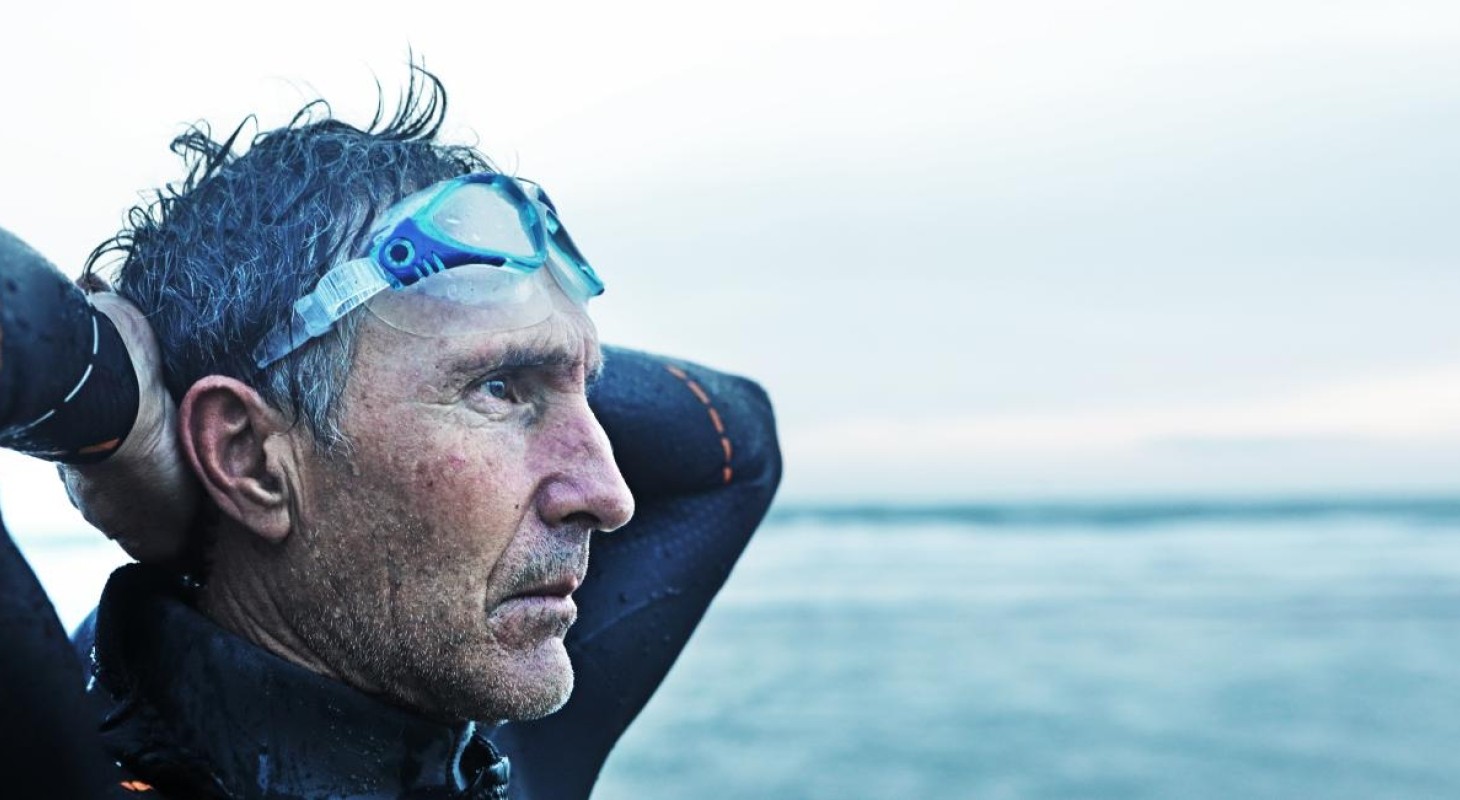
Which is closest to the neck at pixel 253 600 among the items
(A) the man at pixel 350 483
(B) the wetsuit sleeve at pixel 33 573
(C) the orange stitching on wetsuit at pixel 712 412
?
(A) the man at pixel 350 483

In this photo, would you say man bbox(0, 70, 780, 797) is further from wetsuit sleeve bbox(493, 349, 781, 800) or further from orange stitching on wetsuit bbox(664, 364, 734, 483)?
orange stitching on wetsuit bbox(664, 364, 734, 483)

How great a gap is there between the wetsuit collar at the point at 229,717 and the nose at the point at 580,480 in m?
0.29

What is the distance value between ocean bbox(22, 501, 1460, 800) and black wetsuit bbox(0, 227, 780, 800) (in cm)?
143

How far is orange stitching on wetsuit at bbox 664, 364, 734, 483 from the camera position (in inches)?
103

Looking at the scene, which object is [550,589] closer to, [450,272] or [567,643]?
[450,272]

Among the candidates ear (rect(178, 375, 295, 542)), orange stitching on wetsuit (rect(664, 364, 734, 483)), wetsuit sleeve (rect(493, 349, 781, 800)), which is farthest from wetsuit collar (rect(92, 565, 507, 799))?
orange stitching on wetsuit (rect(664, 364, 734, 483))

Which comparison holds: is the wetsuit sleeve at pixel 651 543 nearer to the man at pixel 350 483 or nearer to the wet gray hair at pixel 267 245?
the man at pixel 350 483

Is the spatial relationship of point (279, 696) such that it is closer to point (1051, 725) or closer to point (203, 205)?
point (203, 205)

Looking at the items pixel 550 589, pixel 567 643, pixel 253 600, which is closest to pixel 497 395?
pixel 550 589

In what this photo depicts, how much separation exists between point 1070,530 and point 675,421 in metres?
23.9

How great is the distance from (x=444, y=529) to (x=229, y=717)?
314mm

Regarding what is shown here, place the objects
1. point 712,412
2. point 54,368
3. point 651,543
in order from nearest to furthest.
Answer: point 54,368 → point 651,543 → point 712,412

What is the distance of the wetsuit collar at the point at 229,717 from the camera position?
5.47 feet

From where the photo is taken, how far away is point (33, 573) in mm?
1387
